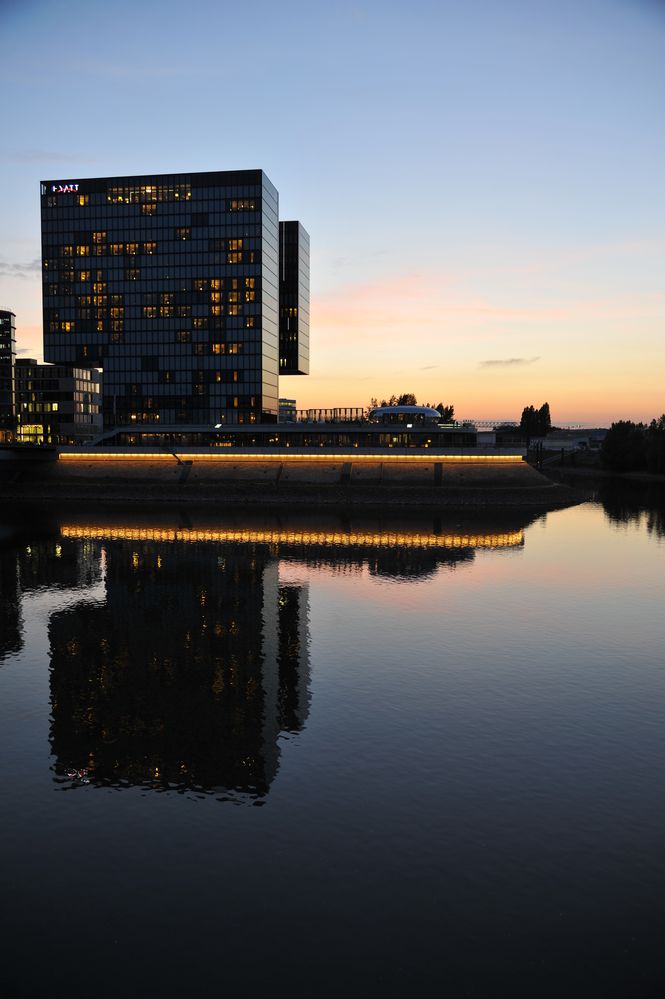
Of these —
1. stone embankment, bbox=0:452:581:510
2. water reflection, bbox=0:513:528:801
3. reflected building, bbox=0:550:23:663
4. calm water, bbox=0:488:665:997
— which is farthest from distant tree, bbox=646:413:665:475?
reflected building, bbox=0:550:23:663

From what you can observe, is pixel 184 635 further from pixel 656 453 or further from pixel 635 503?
pixel 656 453

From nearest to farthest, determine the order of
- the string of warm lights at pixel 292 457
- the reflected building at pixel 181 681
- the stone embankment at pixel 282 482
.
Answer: the reflected building at pixel 181 681 → the stone embankment at pixel 282 482 → the string of warm lights at pixel 292 457

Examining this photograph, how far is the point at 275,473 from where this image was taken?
432ft

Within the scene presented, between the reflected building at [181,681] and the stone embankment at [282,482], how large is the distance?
215 ft

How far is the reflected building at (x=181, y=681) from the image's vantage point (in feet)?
81.2

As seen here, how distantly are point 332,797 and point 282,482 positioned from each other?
10683 cm

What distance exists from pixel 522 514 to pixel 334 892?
316 feet

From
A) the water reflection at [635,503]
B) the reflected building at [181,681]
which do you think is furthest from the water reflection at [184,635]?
the water reflection at [635,503]

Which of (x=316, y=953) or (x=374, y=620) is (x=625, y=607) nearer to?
(x=374, y=620)

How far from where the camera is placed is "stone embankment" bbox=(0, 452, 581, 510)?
4744 inches

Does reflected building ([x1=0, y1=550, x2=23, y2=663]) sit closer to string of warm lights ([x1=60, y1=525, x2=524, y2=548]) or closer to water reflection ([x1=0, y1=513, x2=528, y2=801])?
water reflection ([x1=0, y1=513, x2=528, y2=801])

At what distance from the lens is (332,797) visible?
2234 cm

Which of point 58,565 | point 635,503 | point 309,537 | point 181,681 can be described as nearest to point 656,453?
point 635,503

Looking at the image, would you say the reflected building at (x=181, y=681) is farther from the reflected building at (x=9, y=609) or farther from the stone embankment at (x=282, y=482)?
the stone embankment at (x=282, y=482)
